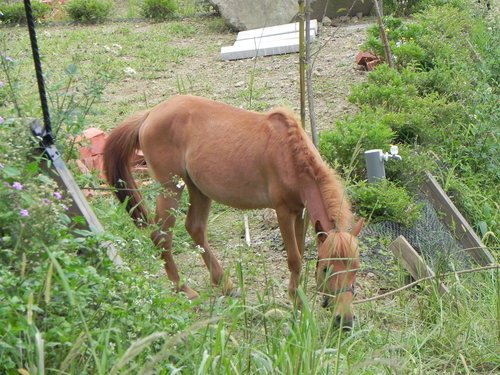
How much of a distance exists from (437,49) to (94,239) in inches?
324

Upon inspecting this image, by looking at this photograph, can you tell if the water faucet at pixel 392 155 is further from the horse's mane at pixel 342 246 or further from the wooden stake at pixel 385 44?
the wooden stake at pixel 385 44

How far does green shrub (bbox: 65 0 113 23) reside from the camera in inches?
604

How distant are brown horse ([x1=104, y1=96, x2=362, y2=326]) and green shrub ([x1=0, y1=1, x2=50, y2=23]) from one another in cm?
790

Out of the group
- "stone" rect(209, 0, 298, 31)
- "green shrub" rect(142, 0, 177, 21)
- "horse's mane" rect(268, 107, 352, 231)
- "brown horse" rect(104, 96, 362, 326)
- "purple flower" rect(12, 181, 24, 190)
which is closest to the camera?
"purple flower" rect(12, 181, 24, 190)

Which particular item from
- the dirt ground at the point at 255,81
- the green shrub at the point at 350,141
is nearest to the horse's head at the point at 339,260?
the green shrub at the point at 350,141

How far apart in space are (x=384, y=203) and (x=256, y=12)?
7.63 metres

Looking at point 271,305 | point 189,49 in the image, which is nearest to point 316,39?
point 189,49

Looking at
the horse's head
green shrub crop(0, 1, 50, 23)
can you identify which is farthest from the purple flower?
green shrub crop(0, 1, 50, 23)

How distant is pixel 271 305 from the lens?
4336 millimetres

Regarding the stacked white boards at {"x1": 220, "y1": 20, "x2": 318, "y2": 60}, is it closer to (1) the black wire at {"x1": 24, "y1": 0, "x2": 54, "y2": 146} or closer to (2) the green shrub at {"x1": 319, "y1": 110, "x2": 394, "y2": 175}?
(2) the green shrub at {"x1": 319, "y1": 110, "x2": 394, "y2": 175}

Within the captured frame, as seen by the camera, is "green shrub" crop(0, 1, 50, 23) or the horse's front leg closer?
the horse's front leg

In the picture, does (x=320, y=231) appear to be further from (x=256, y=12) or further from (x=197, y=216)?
(x=256, y=12)

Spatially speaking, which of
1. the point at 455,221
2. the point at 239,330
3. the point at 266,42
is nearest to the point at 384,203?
the point at 455,221

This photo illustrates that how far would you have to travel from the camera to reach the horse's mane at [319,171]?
6.02 m
